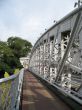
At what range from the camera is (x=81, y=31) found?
1070 cm

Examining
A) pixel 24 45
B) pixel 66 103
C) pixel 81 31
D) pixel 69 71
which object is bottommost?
pixel 66 103

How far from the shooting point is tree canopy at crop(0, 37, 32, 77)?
301 ft

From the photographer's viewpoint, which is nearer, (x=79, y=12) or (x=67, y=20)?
(x=79, y=12)

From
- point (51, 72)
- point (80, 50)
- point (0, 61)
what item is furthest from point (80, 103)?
point (0, 61)

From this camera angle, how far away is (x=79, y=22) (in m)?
11.2

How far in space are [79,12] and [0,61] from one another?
82.9 metres

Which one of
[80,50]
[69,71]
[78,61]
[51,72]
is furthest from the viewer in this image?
[51,72]

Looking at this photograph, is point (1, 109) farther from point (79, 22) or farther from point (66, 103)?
point (66, 103)

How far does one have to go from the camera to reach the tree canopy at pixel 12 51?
9175cm

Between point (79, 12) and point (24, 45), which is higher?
point (24, 45)

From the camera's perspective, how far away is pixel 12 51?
118 m

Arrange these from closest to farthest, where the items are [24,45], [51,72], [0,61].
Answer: [51,72], [0,61], [24,45]

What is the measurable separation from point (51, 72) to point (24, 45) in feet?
396

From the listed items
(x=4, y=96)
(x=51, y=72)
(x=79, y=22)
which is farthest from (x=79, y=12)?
(x=51, y=72)
